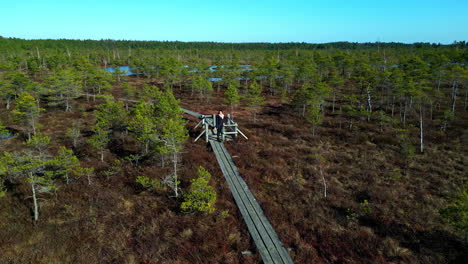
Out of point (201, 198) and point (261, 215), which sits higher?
point (201, 198)

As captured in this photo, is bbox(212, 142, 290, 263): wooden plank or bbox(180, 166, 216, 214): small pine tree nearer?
bbox(212, 142, 290, 263): wooden plank

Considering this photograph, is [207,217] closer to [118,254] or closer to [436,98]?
[118,254]

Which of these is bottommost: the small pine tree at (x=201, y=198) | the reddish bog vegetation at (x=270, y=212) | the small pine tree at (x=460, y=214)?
the reddish bog vegetation at (x=270, y=212)

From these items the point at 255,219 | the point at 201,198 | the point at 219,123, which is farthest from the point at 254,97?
the point at 255,219

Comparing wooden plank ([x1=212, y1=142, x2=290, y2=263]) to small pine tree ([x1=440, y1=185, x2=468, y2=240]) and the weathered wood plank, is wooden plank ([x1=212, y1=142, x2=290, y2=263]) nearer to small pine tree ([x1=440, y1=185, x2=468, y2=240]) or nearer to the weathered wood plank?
the weathered wood plank

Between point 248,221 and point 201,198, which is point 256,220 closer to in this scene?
point 248,221

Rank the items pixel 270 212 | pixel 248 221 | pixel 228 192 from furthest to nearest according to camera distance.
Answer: pixel 228 192
pixel 270 212
pixel 248 221

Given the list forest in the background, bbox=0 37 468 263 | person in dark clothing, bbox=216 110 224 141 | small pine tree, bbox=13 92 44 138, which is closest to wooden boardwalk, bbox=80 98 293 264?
forest in the background, bbox=0 37 468 263

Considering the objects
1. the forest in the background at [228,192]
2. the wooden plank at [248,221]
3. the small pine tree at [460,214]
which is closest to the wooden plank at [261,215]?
the forest in the background at [228,192]

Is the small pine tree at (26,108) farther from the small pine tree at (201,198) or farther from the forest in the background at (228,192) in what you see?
the small pine tree at (201,198)
